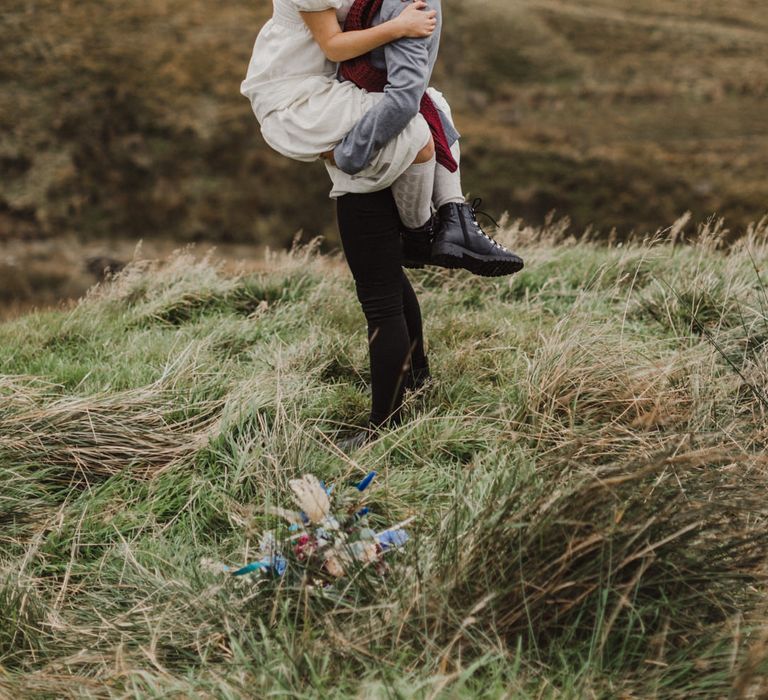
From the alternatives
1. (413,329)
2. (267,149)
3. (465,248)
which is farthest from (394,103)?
(267,149)

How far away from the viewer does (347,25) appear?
8.82 ft

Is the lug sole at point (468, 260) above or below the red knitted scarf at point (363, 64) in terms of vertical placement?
below

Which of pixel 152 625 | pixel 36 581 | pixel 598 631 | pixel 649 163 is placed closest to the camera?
pixel 598 631

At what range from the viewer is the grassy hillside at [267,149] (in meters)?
23.0

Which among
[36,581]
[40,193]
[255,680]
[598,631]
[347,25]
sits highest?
[347,25]

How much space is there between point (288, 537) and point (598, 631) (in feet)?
2.86

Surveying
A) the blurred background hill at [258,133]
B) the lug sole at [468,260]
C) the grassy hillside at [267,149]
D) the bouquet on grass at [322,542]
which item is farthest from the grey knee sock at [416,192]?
the grassy hillside at [267,149]

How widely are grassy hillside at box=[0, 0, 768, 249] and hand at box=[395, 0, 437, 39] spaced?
60.8ft

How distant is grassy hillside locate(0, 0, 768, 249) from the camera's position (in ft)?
75.4

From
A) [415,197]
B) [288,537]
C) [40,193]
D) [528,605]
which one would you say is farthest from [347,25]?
[40,193]

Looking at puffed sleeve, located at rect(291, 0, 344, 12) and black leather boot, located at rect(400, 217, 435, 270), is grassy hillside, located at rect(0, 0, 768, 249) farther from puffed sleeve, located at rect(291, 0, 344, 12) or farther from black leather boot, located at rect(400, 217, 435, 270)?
puffed sleeve, located at rect(291, 0, 344, 12)

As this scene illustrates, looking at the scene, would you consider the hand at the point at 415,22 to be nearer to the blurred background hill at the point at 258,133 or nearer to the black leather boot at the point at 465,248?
the black leather boot at the point at 465,248

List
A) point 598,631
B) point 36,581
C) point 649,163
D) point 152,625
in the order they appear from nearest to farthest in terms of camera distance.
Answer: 1. point 598,631
2. point 152,625
3. point 36,581
4. point 649,163

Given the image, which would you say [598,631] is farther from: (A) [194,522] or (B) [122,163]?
(B) [122,163]
